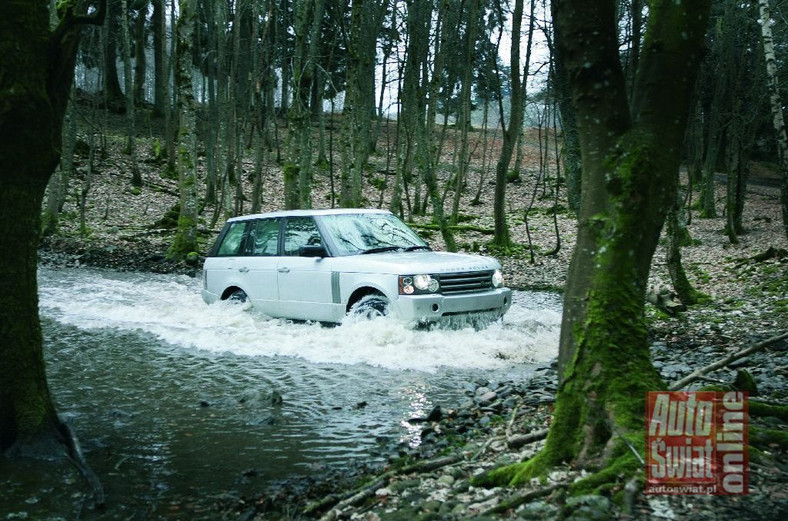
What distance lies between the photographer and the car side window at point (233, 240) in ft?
37.4

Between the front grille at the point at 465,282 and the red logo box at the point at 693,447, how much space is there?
4712 millimetres

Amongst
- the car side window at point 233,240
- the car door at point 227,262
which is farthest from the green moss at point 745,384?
the car side window at point 233,240

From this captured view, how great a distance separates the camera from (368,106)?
32.8 metres

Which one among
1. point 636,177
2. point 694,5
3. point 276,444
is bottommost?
point 276,444

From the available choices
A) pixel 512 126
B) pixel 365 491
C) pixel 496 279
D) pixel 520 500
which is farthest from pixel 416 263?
pixel 512 126

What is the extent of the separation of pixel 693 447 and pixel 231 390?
5.08m

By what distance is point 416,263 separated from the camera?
9.01 meters

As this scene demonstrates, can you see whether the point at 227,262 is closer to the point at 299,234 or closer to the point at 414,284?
the point at 299,234

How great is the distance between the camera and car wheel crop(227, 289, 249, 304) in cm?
1114

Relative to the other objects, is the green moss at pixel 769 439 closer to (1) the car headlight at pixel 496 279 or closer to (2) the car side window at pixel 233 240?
(1) the car headlight at pixel 496 279

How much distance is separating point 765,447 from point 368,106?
30.2 metres

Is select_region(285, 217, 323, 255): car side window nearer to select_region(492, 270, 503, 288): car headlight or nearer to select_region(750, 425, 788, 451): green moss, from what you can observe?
select_region(492, 270, 503, 288): car headlight

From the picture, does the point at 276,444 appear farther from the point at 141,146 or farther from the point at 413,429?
the point at 141,146

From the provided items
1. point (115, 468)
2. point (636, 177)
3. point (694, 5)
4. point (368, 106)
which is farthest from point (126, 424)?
point (368, 106)
